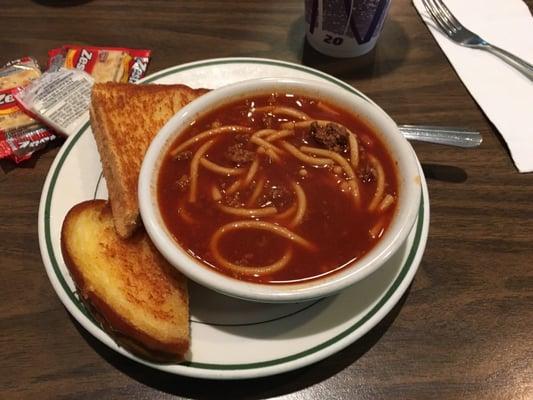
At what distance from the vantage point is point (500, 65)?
2758 mm

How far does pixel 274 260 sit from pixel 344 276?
0.26 metres

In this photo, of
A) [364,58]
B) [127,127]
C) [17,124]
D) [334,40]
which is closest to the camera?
[127,127]

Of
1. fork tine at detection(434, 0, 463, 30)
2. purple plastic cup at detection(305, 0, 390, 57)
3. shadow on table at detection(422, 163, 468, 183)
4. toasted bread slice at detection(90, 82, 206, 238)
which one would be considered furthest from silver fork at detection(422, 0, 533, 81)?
toasted bread slice at detection(90, 82, 206, 238)

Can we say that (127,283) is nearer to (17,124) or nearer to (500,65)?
(17,124)

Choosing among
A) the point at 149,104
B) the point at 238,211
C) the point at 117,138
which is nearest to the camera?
the point at 238,211

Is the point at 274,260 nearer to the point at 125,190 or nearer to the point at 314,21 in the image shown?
the point at 125,190

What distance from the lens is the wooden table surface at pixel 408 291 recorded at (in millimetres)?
1621

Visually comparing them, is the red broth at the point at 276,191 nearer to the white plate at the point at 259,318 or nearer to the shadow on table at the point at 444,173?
the white plate at the point at 259,318

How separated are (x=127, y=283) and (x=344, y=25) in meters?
1.87

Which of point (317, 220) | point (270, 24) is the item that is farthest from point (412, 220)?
point (270, 24)

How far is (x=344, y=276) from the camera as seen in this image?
1483 mm

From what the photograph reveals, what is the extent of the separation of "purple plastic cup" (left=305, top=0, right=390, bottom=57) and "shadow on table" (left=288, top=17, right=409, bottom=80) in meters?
0.04

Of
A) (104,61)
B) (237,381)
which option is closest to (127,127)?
(104,61)

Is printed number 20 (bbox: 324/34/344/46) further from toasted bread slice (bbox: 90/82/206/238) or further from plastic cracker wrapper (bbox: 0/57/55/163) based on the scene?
plastic cracker wrapper (bbox: 0/57/55/163)
